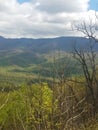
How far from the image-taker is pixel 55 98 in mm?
5375

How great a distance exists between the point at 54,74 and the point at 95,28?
77.2 feet

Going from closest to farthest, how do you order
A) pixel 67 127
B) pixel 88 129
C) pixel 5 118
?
pixel 67 127
pixel 88 129
pixel 5 118

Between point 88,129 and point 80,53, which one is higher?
point 80,53

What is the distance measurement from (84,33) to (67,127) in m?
24.4

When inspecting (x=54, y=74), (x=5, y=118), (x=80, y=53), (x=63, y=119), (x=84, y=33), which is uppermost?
(x=84, y=33)

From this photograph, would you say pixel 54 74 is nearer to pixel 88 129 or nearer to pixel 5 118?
pixel 88 129

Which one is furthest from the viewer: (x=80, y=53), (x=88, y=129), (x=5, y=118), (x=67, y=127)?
(x=5, y=118)

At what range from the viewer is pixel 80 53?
90.9 feet

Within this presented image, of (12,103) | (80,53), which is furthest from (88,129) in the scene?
(12,103)

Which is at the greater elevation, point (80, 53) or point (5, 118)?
point (80, 53)

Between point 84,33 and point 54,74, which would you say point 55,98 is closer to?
point 54,74

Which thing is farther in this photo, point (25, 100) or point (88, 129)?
point (88, 129)

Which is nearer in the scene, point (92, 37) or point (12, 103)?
point (92, 37)

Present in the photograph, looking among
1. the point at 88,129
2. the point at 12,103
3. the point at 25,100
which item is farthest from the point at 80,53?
the point at 12,103
